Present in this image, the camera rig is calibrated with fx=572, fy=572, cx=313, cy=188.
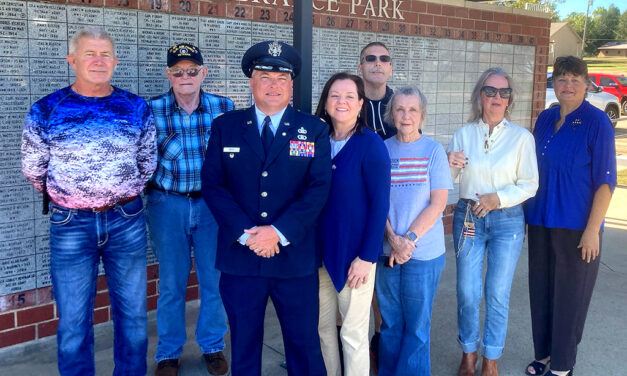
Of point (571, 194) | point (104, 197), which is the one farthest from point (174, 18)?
point (571, 194)

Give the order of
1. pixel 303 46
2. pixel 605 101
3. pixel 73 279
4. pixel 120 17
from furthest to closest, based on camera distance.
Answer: pixel 605 101
pixel 120 17
pixel 303 46
pixel 73 279

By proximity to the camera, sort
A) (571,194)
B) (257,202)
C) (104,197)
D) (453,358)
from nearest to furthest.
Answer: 1. (257,202)
2. (104,197)
3. (571,194)
4. (453,358)

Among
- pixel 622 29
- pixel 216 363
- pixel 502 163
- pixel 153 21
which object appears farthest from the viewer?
pixel 622 29

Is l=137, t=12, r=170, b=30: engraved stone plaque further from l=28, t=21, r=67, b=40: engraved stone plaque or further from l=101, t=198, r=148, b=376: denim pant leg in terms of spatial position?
l=101, t=198, r=148, b=376: denim pant leg

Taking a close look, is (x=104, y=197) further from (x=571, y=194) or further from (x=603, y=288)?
(x=603, y=288)

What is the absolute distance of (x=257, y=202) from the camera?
8.43 ft

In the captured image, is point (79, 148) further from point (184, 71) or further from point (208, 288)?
point (208, 288)

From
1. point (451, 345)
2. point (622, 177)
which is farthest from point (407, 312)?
point (622, 177)

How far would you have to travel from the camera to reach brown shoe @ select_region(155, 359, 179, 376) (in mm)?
3211

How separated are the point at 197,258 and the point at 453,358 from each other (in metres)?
1.69

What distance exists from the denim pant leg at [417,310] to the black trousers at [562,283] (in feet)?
2.40

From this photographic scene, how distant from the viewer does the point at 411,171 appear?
2.96 metres

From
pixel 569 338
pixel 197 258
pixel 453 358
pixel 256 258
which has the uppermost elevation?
pixel 256 258

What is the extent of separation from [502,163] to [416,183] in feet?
1.74
